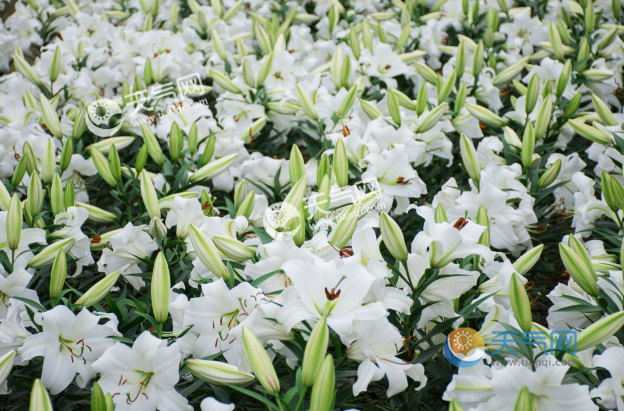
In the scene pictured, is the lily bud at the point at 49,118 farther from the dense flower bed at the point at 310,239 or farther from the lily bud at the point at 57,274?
the lily bud at the point at 57,274

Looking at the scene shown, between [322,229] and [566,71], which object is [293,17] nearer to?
[566,71]

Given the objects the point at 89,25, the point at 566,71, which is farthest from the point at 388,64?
the point at 89,25

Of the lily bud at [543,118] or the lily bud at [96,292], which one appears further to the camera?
the lily bud at [543,118]

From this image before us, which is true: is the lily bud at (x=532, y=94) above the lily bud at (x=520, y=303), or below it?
above

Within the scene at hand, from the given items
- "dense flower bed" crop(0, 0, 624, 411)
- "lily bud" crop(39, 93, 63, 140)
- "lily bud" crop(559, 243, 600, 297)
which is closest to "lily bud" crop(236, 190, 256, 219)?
"dense flower bed" crop(0, 0, 624, 411)

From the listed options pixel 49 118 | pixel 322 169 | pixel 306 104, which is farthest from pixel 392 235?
pixel 49 118

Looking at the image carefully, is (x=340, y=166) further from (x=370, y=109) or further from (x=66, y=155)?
(x=66, y=155)

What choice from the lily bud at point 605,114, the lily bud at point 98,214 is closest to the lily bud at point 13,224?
the lily bud at point 98,214
